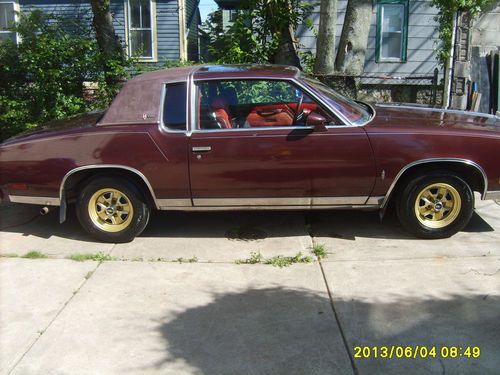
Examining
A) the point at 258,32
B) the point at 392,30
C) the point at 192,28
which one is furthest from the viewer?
the point at 192,28

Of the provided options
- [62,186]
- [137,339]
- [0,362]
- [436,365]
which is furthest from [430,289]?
[62,186]

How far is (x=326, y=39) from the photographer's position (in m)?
9.08

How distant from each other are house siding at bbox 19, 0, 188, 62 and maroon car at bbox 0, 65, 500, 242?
1025 centimetres

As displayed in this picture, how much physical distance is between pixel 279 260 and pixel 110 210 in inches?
70.9

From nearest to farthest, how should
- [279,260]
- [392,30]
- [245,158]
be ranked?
[279,260] → [245,158] → [392,30]

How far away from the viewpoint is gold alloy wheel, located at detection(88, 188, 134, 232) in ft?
17.4

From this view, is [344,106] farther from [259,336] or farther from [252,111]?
[259,336]

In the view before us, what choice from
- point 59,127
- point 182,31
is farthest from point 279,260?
point 182,31

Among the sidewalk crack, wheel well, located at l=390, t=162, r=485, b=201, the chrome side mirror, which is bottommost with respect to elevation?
the sidewalk crack

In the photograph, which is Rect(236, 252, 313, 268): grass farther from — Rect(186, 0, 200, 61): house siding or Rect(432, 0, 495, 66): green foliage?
Rect(186, 0, 200, 61): house siding

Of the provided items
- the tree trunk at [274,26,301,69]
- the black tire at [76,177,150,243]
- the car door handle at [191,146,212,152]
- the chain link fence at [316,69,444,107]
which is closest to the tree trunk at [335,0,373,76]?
the chain link fence at [316,69,444,107]

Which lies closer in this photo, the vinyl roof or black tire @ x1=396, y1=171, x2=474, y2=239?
black tire @ x1=396, y1=171, x2=474, y2=239

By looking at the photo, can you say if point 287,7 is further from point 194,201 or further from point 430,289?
point 430,289

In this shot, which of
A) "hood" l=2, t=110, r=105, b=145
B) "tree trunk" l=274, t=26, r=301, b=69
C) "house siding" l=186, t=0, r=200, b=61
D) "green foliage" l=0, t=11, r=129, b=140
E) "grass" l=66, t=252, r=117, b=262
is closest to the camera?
"grass" l=66, t=252, r=117, b=262
